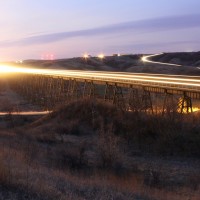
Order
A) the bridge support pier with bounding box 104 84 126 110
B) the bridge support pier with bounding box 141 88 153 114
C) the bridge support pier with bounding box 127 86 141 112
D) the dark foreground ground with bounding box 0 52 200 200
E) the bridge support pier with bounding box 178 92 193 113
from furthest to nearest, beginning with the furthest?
the bridge support pier with bounding box 104 84 126 110 → the bridge support pier with bounding box 141 88 153 114 → the bridge support pier with bounding box 127 86 141 112 → the bridge support pier with bounding box 178 92 193 113 → the dark foreground ground with bounding box 0 52 200 200

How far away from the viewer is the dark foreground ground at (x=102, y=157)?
10.6 meters

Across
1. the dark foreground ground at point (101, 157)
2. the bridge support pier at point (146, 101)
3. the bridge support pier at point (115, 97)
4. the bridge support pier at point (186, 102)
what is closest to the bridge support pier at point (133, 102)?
the bridge support pier at point (146, 101)

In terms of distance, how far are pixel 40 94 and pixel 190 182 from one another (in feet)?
140

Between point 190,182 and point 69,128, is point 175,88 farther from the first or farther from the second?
point 190,182

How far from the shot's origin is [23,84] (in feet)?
234

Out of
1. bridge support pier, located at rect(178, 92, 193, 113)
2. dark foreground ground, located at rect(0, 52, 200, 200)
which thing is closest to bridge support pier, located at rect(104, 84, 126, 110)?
dark foreground ground, located at rect(0, 52, 200, 200)

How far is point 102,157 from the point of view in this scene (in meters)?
19.3

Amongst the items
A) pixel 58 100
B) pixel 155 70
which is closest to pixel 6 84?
pixel 155 70

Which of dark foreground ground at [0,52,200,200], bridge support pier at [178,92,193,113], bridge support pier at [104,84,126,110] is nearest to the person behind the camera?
dark foreground ground at [0,52,200,200]

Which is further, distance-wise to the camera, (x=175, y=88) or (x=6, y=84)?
(x=6, y=84)

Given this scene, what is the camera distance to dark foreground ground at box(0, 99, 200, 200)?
10625mm

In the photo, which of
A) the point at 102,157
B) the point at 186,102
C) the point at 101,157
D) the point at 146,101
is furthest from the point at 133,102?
the point at 102,157

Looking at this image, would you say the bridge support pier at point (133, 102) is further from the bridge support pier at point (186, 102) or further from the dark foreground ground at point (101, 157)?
the bridge support pier at point (186, 102)

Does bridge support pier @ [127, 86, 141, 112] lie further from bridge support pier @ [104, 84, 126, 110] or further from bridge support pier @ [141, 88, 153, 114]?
bridge support pier @ [104, 84, 126, 110]
